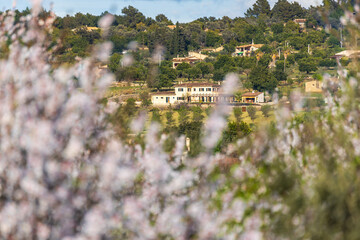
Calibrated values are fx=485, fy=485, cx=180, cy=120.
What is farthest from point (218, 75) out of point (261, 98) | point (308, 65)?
point (308, 65)

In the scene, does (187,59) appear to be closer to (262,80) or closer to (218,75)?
(218,75)

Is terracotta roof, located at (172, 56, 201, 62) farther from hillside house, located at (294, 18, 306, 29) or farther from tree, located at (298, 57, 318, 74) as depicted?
hillside house, located at (294, 18, 306, 29)

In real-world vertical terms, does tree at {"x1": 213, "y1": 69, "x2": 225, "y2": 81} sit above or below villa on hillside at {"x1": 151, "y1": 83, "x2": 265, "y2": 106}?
above

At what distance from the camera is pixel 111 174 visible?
430 centimetres

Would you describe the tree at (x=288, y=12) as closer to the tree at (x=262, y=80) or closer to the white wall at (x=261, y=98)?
the tree at (x=262, y=80)

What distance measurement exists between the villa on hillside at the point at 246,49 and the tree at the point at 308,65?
26.2m

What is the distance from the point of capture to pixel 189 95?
3767 inches

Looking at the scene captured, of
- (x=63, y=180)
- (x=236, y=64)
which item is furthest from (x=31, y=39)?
(x=236, y=64)

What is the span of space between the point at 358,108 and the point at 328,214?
3.18 meters

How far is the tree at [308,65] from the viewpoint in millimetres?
109062

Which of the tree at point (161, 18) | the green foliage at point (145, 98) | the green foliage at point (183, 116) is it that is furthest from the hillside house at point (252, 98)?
the tree at point (161, 18)

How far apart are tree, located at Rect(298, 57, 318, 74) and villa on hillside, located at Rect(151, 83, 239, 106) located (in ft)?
79.6

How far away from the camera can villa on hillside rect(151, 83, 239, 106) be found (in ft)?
308

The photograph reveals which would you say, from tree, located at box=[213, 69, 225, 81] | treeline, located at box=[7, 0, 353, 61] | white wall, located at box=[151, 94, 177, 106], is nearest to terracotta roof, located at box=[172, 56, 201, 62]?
treeline, located at box=[7, 0, 353, 61]
